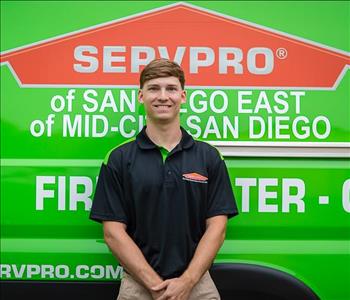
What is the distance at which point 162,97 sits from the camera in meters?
1.75

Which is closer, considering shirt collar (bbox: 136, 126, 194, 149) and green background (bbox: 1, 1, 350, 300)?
shirt collar (bbox: 136, 126, 194, 149)

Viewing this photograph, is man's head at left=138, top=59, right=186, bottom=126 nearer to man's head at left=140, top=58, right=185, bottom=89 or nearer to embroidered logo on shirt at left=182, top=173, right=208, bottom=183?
man's head at left=140, top=58, right=185, bottom=89

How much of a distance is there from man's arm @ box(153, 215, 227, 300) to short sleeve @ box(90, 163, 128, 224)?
32 cm

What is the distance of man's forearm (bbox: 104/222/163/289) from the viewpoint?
1.67 m

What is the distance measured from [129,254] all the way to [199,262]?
0.92 feet

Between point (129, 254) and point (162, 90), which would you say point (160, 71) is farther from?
point (129, 254)

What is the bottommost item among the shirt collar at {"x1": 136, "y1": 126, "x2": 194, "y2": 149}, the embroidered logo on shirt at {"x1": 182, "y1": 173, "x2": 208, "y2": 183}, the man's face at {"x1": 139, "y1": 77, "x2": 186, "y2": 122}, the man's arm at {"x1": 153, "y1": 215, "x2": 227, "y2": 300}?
the man's arm at {"x1": 153, "y1": 215, "x2": 227, "y2": 300}

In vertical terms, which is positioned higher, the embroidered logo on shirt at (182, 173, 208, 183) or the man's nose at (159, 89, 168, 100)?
the man's nose at (159, 89, 168, 100)

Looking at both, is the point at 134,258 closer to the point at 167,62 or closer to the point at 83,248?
the point at 83,248

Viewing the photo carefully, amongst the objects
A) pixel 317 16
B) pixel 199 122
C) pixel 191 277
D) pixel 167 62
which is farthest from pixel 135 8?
pixel 191 277

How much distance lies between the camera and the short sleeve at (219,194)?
1.79 metres

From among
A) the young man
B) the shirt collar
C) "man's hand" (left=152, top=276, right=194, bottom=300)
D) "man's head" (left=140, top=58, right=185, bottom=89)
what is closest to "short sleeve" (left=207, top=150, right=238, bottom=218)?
the young man

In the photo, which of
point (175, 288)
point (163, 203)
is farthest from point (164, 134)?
point (175, 288)

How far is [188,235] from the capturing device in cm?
176
